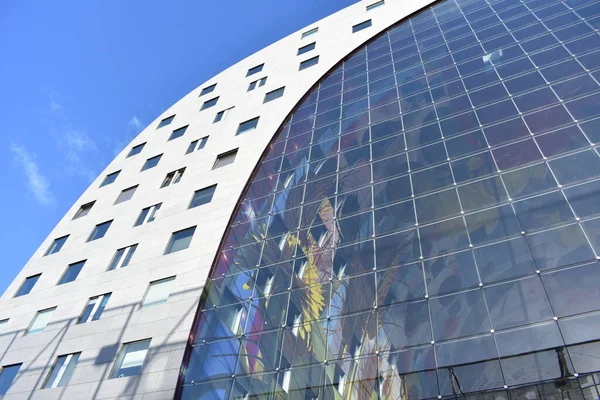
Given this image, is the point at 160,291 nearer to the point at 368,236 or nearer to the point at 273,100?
the point at 368,236

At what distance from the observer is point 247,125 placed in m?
21.1

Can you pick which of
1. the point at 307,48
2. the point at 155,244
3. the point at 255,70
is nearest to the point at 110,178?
the point at 155,244

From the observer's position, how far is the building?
10.3 m

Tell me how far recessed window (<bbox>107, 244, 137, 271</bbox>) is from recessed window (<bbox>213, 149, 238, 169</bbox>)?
4673 millimetres

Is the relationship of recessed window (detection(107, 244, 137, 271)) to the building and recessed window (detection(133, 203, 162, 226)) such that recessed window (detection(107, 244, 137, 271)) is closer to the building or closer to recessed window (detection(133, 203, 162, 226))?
the building

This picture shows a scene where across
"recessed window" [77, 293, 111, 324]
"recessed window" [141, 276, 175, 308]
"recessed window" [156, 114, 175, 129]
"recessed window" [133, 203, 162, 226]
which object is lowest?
"recessed window" [141, 276, 175, 308]

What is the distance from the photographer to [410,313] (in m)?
11.6

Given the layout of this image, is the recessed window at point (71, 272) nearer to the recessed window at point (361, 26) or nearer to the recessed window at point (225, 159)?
the recessed window at point (225, 159)

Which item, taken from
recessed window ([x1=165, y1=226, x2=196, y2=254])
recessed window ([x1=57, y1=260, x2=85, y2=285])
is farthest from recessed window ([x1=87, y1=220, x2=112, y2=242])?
recessed window ([x1=165, y1=226, x2=196, y2=254])

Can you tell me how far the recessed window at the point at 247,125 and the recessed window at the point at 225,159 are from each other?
5.02 ft

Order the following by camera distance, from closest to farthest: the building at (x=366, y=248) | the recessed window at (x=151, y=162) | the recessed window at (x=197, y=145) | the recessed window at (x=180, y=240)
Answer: the building at (x=366, y=248)
the recessed window at (x=180, y=240)
the recessed window at (x=197, y=145)
the recessed window at (x=151, y=162)

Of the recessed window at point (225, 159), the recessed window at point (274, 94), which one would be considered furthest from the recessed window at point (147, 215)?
the recessed window at point (274, 94)

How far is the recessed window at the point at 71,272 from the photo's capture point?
17.3m

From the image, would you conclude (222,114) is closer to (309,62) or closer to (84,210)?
(309,62)
